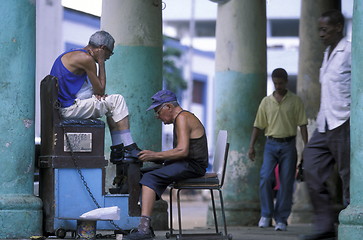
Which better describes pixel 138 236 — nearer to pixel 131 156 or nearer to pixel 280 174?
pixel 131 156

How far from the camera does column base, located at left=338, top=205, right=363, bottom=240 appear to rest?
729cm

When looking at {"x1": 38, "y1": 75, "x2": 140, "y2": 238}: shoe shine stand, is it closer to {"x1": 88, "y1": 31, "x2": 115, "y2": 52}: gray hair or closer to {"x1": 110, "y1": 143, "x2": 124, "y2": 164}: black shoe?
{"x1": 110, "y1": 143, "x2": 124, "y2": 164}: black shoe

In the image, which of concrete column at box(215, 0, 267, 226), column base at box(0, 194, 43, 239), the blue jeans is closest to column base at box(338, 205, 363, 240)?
column base at box(0, 194, 43, 239)

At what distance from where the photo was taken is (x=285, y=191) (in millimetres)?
11695

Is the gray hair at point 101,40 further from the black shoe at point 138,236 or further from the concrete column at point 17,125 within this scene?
the black shoe at point 138,236

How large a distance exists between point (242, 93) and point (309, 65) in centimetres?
155

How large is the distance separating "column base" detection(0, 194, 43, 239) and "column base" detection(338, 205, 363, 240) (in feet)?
8.27

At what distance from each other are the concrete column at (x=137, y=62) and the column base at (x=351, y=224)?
354 centimetres

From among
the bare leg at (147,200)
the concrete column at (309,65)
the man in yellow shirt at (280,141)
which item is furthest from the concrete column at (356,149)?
the concrete column at (309,65)

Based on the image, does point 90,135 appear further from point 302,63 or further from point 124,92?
point 302,63

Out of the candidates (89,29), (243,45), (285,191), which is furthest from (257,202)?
(89,29)

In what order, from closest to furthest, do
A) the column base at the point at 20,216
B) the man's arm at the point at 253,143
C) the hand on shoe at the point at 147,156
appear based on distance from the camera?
the column base at the point at 20,216 < the hand on shoe at the point at 147,156 < the man's arm at the point at 253,143

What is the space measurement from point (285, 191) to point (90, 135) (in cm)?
395

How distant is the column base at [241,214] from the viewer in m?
12.6
